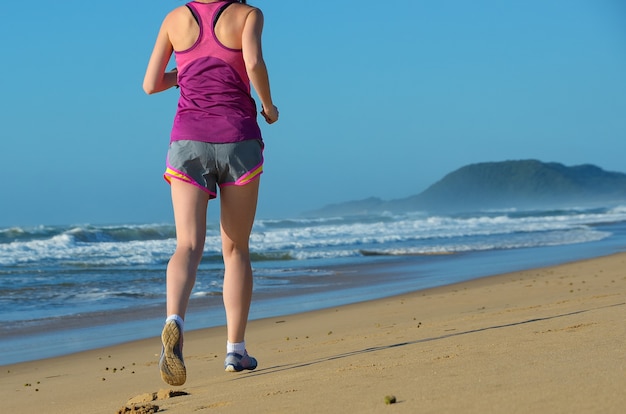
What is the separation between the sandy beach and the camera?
8.59ft

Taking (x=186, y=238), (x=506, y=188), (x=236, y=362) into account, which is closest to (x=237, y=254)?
(x=186, y=238)

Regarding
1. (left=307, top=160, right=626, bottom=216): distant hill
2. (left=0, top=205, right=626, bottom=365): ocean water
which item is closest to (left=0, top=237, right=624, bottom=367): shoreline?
(left=0, top=205, right=626, bottom=365): ocean water

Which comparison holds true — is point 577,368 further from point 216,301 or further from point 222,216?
point 216,301

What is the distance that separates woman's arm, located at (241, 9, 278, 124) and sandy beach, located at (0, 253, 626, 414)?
132cm

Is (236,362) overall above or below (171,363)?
below

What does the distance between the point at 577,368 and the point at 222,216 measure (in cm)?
180

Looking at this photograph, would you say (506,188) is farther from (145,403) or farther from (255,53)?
(145,403)

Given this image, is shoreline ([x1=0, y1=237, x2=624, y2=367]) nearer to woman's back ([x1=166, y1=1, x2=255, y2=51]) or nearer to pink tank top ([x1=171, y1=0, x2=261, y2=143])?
pink tank top ([x1=171, y1=0, x2=261, y2=143])

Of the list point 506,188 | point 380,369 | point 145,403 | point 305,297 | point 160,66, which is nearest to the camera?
point 145,403

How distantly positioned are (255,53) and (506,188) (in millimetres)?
158469

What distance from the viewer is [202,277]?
1419 cm

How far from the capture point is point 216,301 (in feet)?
34.7

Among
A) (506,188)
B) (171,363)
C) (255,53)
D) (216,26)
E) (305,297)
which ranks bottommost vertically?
→ (305,297)

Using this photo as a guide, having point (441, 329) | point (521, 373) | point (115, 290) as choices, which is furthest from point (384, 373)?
point (115, 290)
